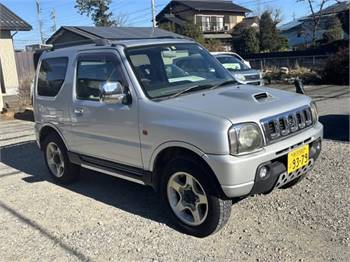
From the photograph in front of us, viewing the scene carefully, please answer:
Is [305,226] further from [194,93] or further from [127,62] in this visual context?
[127,62]

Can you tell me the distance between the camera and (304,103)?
14.7 feet

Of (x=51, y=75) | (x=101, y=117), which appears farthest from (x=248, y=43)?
(x=101, y=117)

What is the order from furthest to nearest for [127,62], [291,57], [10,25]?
[291,57], [10,25], [127,62]

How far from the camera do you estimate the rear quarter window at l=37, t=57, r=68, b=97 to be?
5.81 metres

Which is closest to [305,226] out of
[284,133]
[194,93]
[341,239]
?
[341,239]

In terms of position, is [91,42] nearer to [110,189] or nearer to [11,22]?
[110,189]

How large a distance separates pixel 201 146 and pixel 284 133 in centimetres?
82

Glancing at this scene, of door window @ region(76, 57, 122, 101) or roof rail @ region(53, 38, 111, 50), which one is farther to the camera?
roof rail @ region(53, 38, 111, 50)

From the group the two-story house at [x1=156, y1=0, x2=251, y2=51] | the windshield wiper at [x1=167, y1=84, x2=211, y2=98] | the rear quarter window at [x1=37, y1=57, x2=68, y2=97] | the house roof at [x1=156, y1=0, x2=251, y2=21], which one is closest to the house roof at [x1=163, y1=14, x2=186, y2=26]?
the two-story house at [x1=156, y1=0, x2=251, y2=51]

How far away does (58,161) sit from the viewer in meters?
6.19

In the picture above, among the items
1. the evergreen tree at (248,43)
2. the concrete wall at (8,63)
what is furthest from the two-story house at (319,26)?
the concrete wall at (8,63)

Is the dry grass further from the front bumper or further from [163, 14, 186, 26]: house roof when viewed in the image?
[163, 14, 186, 26]: house roof

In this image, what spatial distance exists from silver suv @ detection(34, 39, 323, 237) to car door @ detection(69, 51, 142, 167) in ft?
0.04

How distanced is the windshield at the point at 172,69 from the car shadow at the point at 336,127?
303cm
